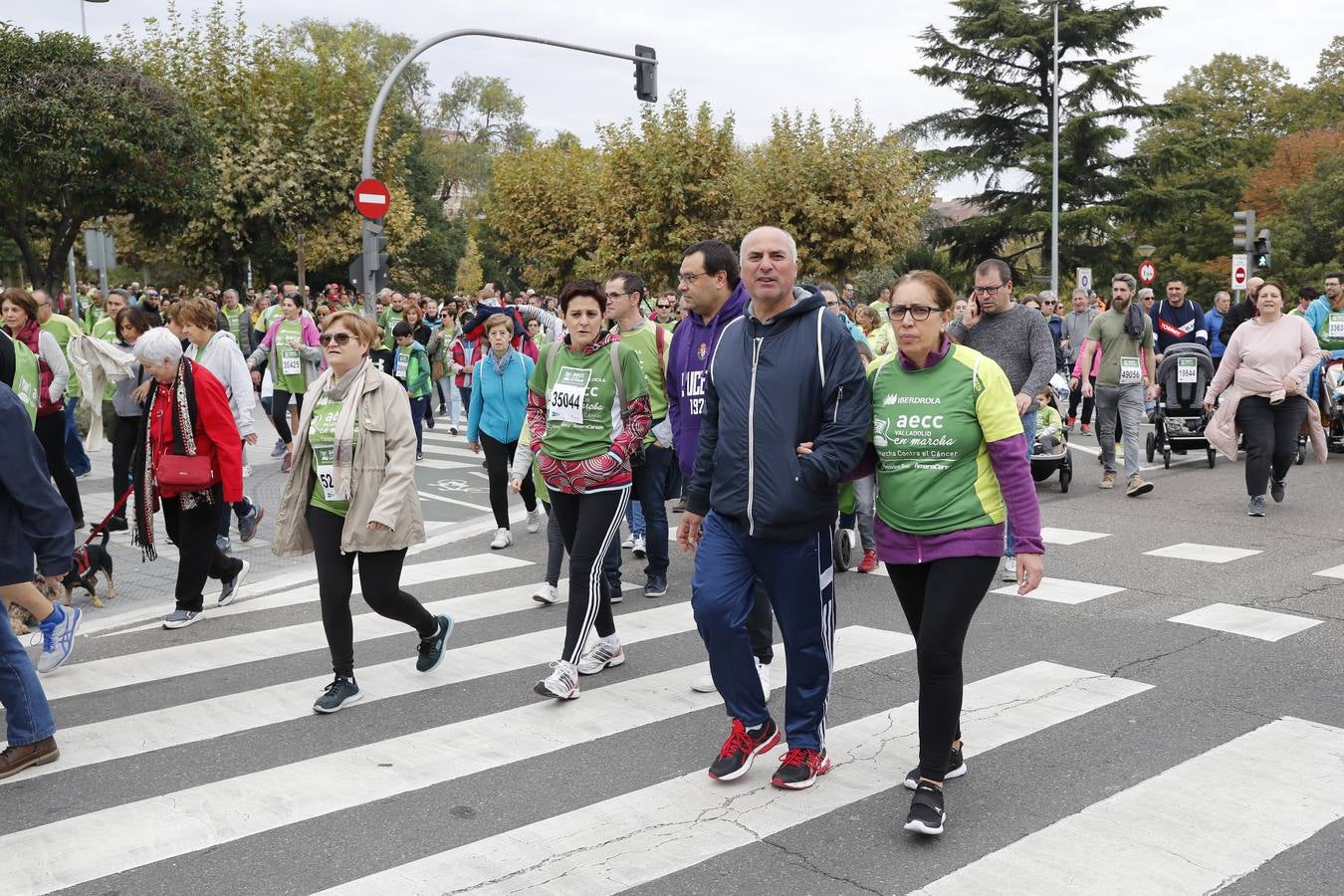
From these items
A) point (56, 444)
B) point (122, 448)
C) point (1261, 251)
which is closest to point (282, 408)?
point (122, 448)

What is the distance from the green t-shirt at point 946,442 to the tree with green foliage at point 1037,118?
43.4m

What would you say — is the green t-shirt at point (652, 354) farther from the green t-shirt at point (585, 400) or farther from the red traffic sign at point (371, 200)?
the red traffic sign at point (371, 200)

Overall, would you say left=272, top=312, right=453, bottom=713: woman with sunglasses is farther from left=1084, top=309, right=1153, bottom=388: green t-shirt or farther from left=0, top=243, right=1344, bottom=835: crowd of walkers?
left=1084, top=309, right=1153, bottom=388: green t-shirt

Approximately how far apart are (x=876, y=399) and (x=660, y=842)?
1650mm

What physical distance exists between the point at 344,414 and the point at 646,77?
674 inches

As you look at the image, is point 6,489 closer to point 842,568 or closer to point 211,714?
point 211,714

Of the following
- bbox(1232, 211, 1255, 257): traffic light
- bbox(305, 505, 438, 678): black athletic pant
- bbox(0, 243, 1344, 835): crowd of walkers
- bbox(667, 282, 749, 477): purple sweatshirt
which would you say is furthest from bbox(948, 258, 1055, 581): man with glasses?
bbox(1232, 211, 1255, 257): traffic light

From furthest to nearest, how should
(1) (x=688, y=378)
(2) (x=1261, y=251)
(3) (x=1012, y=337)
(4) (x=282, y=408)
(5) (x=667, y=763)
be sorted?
(2) (x=1261, y=251) → (4) (x=282, y=408) → (3) (x=1012, y=337) → (1) (x=688, y=378) → (5) (x=667, y=763)

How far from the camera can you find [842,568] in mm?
8648

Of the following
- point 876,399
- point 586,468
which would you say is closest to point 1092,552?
point 586,468

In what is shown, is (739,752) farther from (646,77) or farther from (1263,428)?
(646,77)

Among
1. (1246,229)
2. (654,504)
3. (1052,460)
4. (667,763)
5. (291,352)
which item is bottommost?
(667,763)

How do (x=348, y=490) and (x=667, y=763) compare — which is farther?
(x=348, y=490)

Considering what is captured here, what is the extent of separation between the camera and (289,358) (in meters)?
13.6
